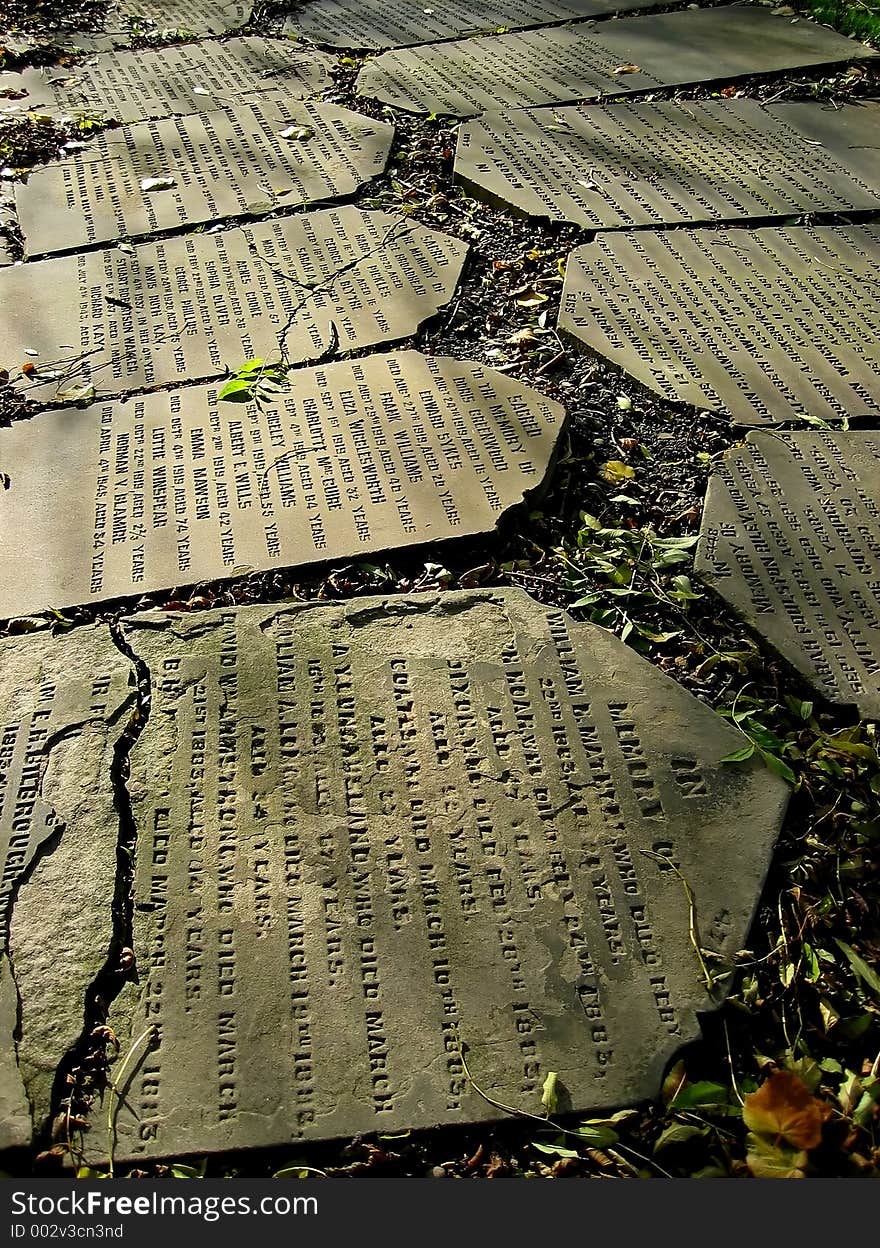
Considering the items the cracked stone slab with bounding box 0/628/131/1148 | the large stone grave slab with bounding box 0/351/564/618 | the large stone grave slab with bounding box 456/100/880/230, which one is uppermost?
the large stone grave slab with bounding box 456/100/880/230

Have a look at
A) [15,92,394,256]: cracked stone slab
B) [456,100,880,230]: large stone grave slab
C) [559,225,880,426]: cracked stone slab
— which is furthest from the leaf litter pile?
[15,92,394,256]: cracked stone slab

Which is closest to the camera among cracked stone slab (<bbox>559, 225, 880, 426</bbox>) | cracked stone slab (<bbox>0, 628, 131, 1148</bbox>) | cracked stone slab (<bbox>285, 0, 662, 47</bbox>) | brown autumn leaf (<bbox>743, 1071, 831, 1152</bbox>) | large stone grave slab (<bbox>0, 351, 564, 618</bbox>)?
brown autumn leaf (<bbox>743, 1071, 831, 1152</bbox>)

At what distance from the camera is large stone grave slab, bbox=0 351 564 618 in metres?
2.79

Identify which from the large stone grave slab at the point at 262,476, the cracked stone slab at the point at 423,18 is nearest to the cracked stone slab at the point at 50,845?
the large stone grave slab at the point at 262,476

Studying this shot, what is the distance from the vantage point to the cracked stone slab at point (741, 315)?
10.9 ft

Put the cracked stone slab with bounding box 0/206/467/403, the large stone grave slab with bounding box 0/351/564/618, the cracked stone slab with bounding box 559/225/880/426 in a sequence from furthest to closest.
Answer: the cracked stone slab with bounding box 0/206/467/403 < the cracked stone slab with bounding box 559/225/880/426 < the large stone grave slab with bounding box 0/351/564/618

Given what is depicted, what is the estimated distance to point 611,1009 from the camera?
6.47 feet

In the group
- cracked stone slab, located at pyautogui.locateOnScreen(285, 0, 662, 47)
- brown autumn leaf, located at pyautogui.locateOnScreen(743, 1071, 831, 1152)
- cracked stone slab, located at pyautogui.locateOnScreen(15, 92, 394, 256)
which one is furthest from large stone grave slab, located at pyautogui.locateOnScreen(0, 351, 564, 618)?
cracked stone slab, located at pyautogui.locateOnScreen(285, 0, 662, 47)

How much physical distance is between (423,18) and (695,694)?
482 centimetres

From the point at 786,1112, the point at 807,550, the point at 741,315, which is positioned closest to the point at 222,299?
the point at 741,315

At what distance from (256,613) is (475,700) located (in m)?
0.58

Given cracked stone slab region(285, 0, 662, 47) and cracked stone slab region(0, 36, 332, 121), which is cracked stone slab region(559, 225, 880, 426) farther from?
cracked stone slab region(285, 0, 662, 47)

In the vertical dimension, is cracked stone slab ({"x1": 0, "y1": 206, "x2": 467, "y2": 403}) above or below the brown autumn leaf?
above

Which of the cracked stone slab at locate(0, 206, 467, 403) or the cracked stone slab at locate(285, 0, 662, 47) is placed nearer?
the cracked stone slab at locate(0, 206, 467, 403)
